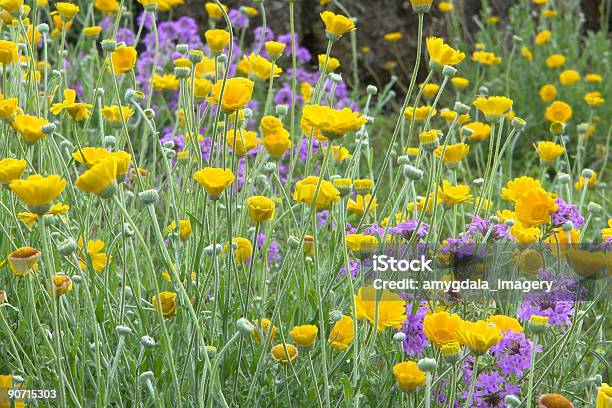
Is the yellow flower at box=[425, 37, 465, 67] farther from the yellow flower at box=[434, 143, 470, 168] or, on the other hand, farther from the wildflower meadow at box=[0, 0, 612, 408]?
the yellow flower at box=[434, 143, 470, 168]

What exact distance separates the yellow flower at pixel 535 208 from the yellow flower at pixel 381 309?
0.92 feet

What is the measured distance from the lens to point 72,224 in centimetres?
219

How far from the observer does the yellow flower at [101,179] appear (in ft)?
4.14

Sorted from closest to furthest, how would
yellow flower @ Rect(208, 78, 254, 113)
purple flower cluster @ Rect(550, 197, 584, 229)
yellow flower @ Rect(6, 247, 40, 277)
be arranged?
yellow flower @ Rect(6, 247, 40, 277)
yellow flower @ Rect(208, 78, 254, 113)
purple flower cluster @ Rect(550, 197, 584, 229)

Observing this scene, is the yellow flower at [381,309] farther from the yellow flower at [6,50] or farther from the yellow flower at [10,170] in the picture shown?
the yellow flower at [6,50]

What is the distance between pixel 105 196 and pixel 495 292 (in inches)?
36.1

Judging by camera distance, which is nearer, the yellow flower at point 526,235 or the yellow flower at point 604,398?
the yellow flower at point 604,398

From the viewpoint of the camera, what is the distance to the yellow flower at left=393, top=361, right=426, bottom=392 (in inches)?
55.6

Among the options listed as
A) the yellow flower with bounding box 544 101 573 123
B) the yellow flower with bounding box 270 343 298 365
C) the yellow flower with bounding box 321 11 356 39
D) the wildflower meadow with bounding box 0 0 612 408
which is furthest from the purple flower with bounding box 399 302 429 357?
the yellow flower with bounding box 544 101 573 123

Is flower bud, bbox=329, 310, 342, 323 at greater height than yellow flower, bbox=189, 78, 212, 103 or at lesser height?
lesser

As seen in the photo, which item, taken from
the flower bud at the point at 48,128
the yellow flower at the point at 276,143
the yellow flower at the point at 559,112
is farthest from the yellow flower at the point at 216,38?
the yellow flower at the point at 559,112

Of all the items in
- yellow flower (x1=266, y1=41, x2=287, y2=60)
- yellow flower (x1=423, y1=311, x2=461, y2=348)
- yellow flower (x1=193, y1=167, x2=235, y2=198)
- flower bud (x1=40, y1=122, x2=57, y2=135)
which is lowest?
yellow flower (x1=423, y1=311, x2=461, y2=348)

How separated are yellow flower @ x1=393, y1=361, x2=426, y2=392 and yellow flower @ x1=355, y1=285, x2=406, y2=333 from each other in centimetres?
12

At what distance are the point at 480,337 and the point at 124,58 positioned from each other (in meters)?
1.03
